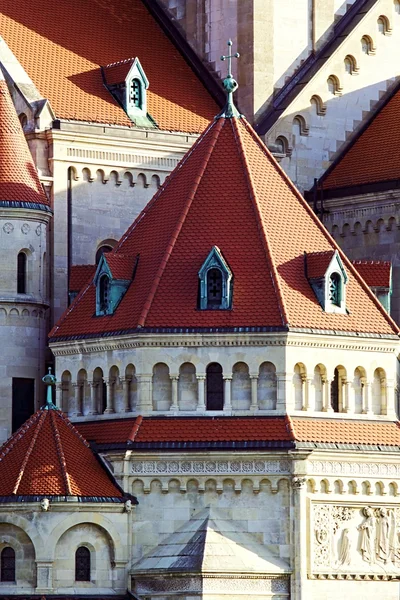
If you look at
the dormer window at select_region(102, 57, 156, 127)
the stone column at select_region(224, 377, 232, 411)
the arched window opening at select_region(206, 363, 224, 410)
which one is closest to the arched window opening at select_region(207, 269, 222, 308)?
the arched window opening at select_region(206, 363, 224, 410)

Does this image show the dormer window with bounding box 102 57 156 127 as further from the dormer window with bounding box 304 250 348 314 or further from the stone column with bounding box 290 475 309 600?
the stone column with bounding box 290 475 309 600

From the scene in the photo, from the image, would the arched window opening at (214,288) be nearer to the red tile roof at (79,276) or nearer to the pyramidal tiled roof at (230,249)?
the pyramidal tiled roof at (230,249)

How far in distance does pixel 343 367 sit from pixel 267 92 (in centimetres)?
1578

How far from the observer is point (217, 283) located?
216ft

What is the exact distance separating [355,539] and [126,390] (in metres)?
7.29

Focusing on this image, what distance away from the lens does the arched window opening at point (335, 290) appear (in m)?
66.4

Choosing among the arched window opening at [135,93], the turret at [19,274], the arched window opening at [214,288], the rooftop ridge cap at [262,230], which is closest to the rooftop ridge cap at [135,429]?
the arched window opening at [214,288]

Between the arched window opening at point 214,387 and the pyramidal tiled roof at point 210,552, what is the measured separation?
9.18 feet

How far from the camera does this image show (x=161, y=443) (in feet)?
211

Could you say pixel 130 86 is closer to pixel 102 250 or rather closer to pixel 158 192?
pixel 102 250

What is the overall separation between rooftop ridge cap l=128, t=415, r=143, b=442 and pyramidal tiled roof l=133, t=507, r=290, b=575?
8.59 feet

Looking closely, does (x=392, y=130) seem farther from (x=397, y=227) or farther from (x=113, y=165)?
(x=113, y=165)

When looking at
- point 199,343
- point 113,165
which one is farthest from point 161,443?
point 113,165

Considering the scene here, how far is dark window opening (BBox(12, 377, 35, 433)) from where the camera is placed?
2778 inches
